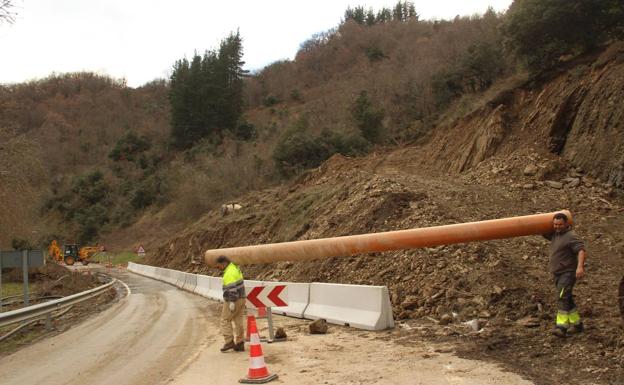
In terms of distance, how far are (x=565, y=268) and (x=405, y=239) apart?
2.43 m

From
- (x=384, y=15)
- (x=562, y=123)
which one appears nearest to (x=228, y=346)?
(x=562, y=123)

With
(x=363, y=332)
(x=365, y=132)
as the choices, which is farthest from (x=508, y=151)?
(x=365, y=132)

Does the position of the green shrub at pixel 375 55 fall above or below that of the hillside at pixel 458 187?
above

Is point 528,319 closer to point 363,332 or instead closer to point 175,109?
point 363,332

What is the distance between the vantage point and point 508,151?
22328mm

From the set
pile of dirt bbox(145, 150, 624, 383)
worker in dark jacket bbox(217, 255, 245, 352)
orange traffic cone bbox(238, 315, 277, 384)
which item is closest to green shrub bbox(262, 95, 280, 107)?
pile of dirt bbox(145, 150, 624, 383)

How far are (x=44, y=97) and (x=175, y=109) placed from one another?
188 ft

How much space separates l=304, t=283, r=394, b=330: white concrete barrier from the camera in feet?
34.6

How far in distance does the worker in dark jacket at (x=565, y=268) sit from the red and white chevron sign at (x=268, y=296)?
4.62m

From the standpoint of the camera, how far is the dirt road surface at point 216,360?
7.41 metres

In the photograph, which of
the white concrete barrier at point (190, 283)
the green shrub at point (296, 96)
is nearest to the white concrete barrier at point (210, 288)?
the white concrete barrier at point (190, 283)

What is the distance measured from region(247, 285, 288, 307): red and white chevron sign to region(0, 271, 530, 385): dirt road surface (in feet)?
2.52

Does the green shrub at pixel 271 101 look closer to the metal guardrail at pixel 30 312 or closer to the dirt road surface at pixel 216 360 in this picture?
the metal guardrail at pixel 30 312

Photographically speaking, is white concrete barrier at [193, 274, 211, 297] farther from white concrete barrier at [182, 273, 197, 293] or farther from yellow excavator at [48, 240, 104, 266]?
yellow excavator at [48, 240, 104, 266]
